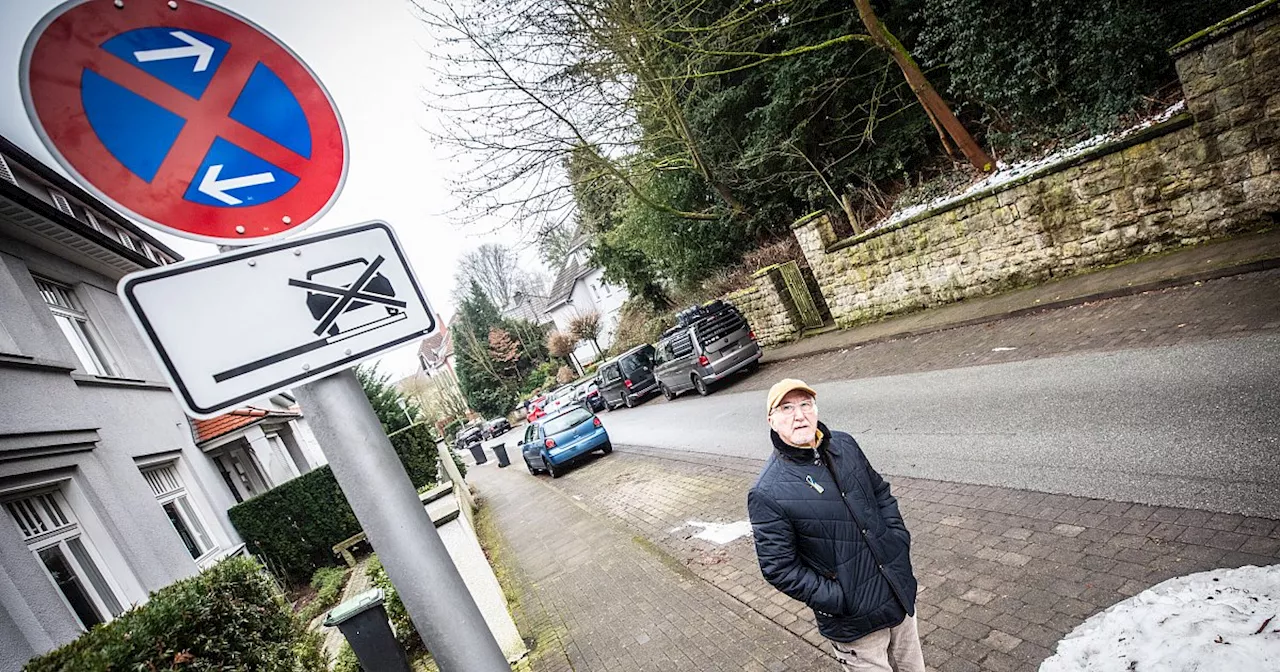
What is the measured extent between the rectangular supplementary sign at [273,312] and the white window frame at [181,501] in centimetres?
1103

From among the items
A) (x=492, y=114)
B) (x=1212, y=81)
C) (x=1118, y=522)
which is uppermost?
(x=492, y=114)

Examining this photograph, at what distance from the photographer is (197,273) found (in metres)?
1.25

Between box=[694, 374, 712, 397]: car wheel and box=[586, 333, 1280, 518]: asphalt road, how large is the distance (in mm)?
6393

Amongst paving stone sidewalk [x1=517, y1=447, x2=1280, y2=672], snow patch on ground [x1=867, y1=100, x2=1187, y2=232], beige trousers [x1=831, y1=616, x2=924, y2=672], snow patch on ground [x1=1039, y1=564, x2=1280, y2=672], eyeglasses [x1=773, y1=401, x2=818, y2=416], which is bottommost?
paving stone sidewalk [x1=517, y1=447, x2=1280, y2=672]

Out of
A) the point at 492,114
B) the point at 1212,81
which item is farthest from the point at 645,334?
the point at 1212,81

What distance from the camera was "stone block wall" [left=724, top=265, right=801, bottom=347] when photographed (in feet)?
51.9

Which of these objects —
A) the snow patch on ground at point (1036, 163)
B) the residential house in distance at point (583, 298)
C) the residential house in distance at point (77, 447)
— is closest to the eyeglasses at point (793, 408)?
the residential house in distance at point (77, 447)

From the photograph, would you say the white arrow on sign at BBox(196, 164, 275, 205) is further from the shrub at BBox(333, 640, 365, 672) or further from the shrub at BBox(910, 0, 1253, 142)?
the shrub at BBox(910, 0, 1253, 142)

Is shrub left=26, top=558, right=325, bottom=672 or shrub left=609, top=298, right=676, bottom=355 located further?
shrub left=609, top=298, right=676, bottom=355

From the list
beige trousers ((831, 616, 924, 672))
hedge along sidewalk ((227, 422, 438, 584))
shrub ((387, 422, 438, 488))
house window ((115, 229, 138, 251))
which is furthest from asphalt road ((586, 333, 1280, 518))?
house window ((115, 229, 138, 251))

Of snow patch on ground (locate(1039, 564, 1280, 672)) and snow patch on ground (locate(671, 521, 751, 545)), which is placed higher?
snow patch on ground (locate(1039, 564, 1280, 672))

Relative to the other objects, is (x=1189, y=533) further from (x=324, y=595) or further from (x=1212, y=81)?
(x=324, y=595)

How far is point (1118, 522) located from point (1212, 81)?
7.42m

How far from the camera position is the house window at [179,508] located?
9550mm
